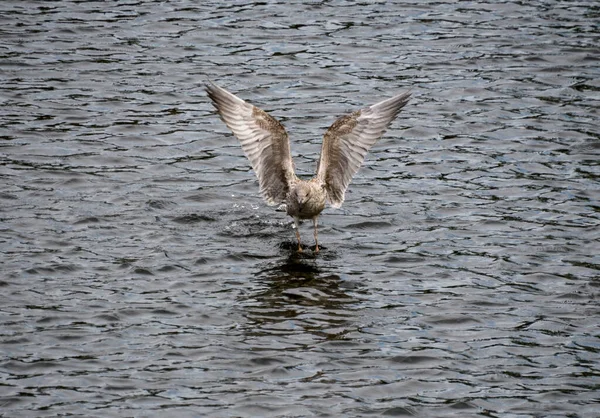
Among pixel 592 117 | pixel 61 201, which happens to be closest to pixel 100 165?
pixel 61 201

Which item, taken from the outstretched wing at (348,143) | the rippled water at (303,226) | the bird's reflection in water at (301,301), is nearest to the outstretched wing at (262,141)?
the outstretched wing at (348,143)

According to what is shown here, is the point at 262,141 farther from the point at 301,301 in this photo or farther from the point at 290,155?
the point at 301,301

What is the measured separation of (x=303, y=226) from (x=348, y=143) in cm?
127

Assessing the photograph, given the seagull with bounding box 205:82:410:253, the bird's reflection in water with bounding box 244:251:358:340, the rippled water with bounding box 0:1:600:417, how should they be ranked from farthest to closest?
the seagull with bounding box 205:82:410:253 < the bird's reflection in water with bounding box 244:251:358:340 < the rippled water with bounding box 0:1:600:417

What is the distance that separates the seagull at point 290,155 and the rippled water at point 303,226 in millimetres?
496

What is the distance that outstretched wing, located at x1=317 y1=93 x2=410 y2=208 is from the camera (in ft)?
37.6

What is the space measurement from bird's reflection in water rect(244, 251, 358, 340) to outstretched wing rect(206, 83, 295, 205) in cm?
97

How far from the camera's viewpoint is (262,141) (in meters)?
11.3

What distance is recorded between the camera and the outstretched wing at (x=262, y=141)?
1126cm

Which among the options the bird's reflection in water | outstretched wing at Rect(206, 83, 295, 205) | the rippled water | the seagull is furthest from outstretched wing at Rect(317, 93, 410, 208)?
the bird's reflection in water

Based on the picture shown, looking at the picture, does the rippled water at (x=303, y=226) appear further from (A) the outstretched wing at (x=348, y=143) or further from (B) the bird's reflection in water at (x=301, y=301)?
(A) the outstretched wing at (x=348, y=143)

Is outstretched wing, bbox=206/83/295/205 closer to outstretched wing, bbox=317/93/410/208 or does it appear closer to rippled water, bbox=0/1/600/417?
outstretched wing, bbox=317/93/410/208

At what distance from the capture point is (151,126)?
14195mm

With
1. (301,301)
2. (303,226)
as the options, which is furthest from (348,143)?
(301,301)
